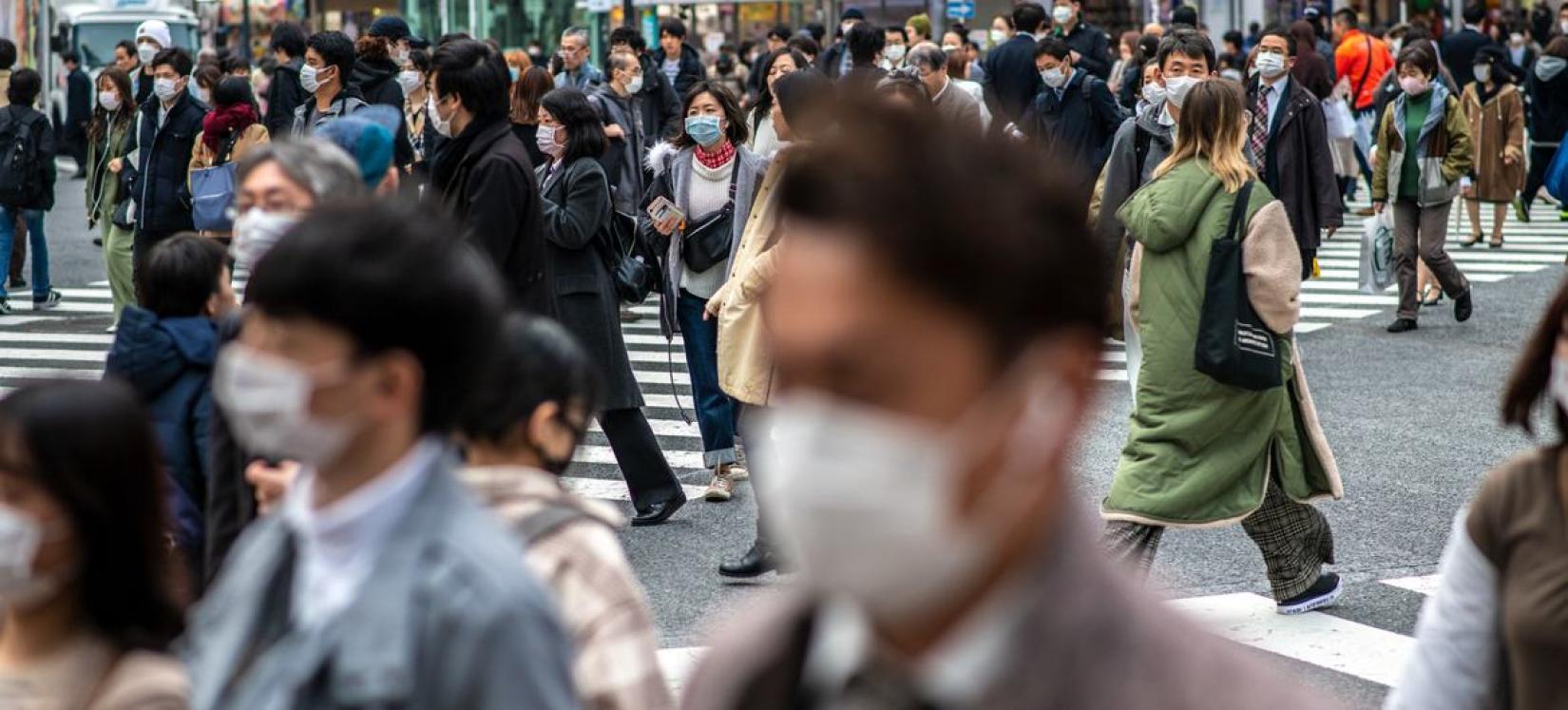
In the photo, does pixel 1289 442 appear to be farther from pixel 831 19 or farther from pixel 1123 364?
pixel 831 19

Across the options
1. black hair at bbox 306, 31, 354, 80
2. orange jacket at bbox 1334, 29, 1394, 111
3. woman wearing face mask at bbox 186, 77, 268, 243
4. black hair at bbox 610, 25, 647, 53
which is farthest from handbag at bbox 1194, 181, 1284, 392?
orange jacket at bbox 1334, 29, 1394, 111

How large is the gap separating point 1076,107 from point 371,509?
12.5m

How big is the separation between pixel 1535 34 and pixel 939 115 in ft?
113

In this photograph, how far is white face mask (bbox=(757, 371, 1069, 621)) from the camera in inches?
61.4

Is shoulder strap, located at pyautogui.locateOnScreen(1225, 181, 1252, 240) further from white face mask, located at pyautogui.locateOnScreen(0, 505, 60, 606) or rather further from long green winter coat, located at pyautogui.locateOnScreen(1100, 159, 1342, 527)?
white face mask, located at pyautogui.locateOnScreen(0, 505, 60, 606)

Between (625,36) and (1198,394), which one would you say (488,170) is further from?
(625,36)

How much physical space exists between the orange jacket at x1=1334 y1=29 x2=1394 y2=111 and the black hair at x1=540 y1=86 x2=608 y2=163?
1540 centimetres

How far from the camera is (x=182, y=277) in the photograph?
488 cm

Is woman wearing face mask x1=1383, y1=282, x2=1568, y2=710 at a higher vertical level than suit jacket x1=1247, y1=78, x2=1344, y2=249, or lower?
lower

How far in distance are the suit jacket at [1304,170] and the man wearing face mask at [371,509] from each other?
9.43 meters

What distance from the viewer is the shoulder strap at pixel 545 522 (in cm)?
290

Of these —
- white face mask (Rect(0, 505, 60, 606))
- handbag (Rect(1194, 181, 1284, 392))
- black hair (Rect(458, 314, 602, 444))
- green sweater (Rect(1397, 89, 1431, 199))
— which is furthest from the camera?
green sweater (Rect(1397, 89, 1431, 199))

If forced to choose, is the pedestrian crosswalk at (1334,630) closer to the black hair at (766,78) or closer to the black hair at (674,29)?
the black hair at (766,78)

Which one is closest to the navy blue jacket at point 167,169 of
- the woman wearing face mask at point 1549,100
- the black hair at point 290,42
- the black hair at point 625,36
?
the black hair at point 290,42
